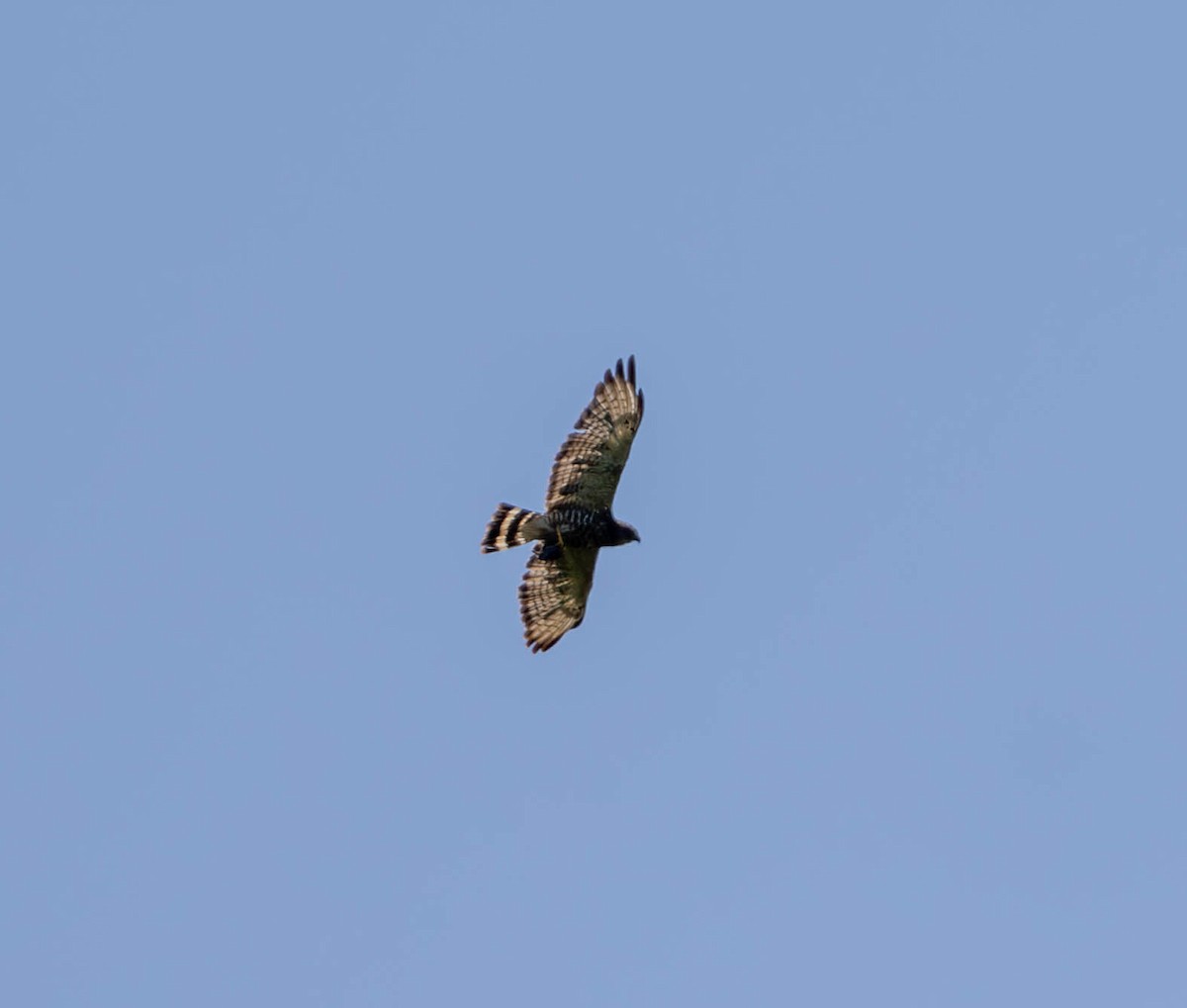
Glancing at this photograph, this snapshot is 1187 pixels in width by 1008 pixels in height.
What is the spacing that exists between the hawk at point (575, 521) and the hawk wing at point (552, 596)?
12mm

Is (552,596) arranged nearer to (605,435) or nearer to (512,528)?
(512,528)

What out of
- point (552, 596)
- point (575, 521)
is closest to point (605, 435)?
point (575, 521)

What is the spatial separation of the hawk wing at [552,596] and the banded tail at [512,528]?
15.6 inches

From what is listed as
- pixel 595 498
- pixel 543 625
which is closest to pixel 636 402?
pixel 595 498

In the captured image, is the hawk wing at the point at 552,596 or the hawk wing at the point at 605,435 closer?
the hawk wing at the point at 605,435

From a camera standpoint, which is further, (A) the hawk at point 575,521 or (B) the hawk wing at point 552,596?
(B) the hawk wing at point 552,596

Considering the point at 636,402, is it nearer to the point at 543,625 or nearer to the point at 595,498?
the point at 595,498

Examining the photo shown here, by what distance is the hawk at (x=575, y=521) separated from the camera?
96.8 ft

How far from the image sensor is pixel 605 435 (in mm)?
29500

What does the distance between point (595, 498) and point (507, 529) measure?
118 cm

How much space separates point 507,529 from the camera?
30.4m

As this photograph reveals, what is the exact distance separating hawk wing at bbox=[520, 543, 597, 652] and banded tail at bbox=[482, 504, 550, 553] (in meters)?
0.40

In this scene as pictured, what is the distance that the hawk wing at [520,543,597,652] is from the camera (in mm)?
30864

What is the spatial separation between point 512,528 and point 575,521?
0.78 meters
